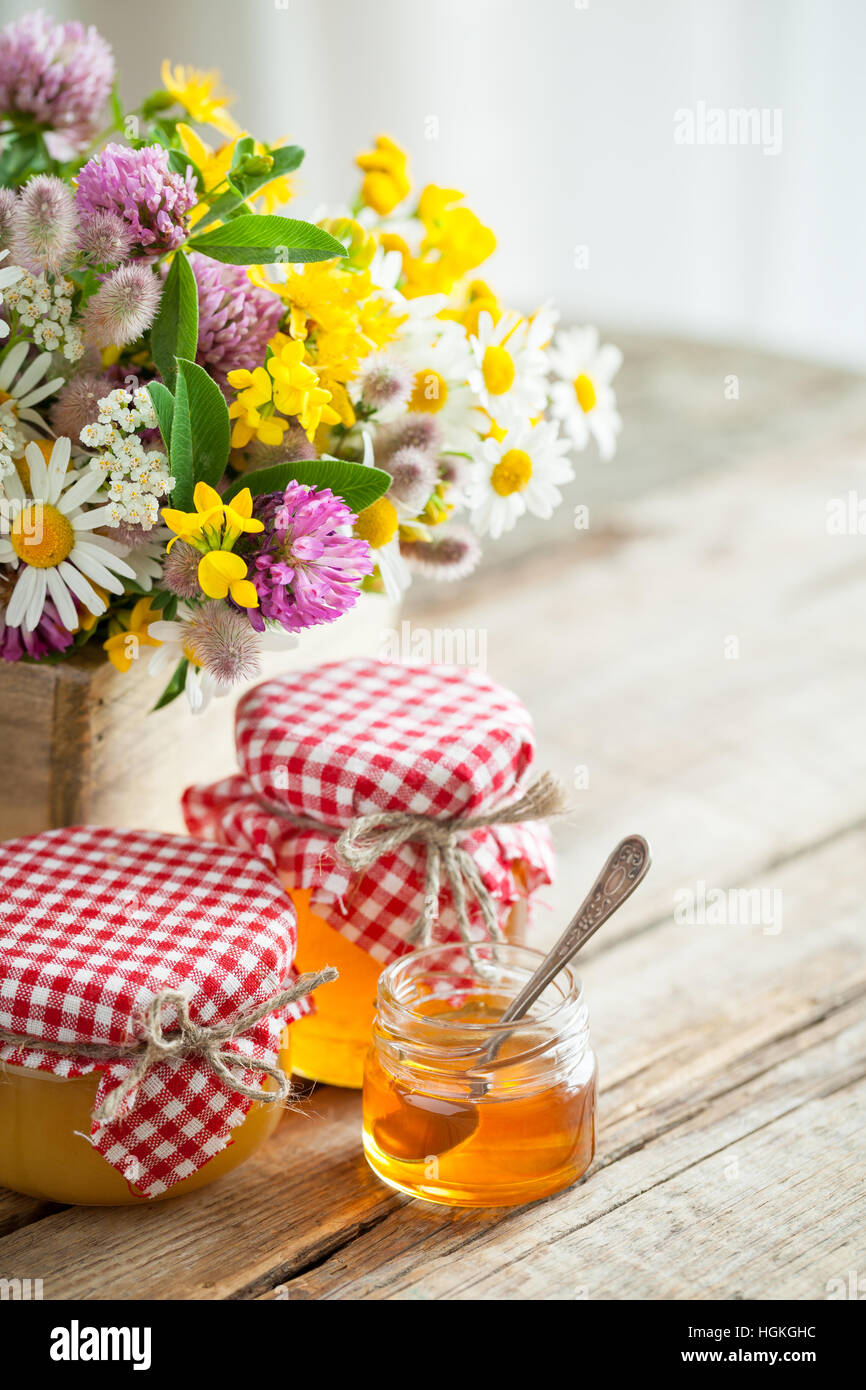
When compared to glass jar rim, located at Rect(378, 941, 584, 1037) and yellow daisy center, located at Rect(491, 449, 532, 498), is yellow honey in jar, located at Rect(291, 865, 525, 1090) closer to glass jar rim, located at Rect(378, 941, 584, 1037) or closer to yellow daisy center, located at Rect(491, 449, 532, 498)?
glass jar rim, located at Rect(378, 941, 584, 1037)

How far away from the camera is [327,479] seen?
77cm

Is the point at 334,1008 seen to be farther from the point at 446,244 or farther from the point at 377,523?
the point at 446,244

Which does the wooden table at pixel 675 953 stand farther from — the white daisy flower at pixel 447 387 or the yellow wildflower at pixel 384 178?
the yellow wildflower at pixel 384 178

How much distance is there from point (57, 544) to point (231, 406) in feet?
0.39

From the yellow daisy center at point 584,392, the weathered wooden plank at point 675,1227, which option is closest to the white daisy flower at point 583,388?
the yellow daisy center at point 584,392

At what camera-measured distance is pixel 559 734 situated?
1.24m

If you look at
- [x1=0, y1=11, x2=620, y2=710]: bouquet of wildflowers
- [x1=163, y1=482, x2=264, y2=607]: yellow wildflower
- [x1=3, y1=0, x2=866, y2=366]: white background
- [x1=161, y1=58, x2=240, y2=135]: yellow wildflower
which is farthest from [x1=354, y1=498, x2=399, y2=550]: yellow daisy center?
[x1=3, y1=0, x2=866, y2=366]: white background

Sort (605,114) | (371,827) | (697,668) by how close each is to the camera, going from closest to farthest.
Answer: (371,827), (697,668), (605,114)

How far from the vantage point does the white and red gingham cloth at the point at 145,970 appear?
682 millimetres

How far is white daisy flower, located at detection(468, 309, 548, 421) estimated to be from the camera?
0.84 meters

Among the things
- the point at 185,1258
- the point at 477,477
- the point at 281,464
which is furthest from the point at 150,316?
the point at 185,1258

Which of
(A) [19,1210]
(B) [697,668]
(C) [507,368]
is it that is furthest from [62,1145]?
(B) [697,668]

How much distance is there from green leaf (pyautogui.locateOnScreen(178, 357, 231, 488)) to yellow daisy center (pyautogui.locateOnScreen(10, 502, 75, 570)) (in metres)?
0.08

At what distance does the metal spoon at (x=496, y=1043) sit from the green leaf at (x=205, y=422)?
0.29m
